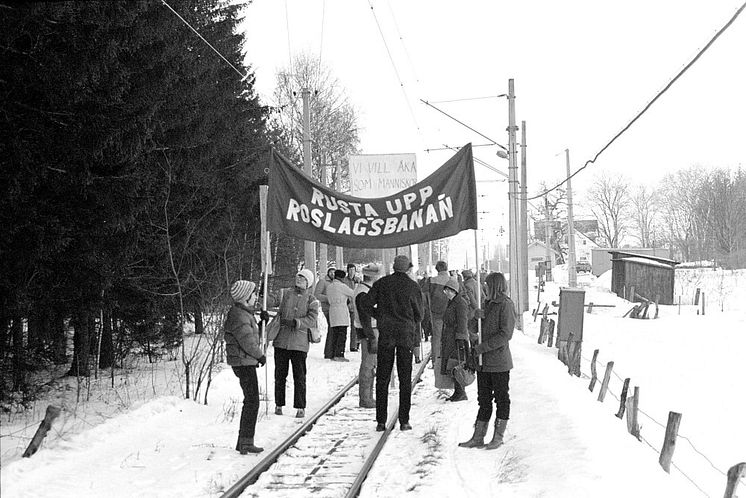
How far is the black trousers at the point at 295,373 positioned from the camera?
10172 mm

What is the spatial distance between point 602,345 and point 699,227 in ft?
221

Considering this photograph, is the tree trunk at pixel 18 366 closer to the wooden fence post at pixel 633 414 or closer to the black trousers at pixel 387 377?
the black trousers at pixel 387 377

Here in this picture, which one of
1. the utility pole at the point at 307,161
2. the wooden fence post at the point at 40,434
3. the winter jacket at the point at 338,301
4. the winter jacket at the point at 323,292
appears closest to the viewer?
the wooden fence post at the point at 40,434

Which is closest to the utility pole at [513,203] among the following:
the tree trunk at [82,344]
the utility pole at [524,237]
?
the utility pole at [524,237]

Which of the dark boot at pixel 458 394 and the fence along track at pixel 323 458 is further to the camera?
the dark boot at pixel 458 394

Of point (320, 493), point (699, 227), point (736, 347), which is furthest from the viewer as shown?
point (699, 227)

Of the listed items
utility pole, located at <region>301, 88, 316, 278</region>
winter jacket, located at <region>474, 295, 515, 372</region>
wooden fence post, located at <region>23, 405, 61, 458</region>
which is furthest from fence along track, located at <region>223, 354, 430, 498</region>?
utility pole, located at <region>301, 88, 316, 278</region>

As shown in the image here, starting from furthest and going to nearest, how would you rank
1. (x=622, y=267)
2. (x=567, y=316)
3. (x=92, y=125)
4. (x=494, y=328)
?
1. (x=622, y=267)
2. (x=567, y=316)
3. (x=92, y=125)
4. (x=494, y=328)

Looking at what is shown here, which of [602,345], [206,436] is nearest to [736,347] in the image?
[602,345]

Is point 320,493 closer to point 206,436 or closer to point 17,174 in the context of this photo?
point 206,436

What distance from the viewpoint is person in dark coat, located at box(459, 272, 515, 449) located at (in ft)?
27.0

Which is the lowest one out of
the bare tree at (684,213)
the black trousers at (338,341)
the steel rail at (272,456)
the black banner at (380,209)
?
the steel rail at (272,456)

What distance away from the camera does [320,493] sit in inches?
261

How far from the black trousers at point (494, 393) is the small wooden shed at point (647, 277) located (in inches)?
1438
